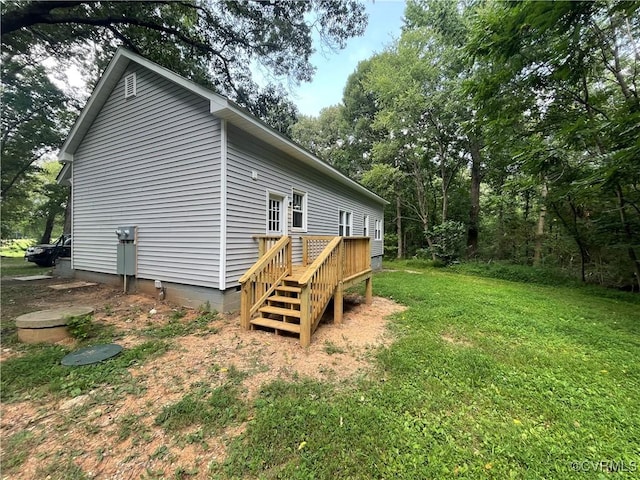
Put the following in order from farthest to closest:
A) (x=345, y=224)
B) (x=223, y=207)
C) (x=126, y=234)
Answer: (x=345, y=224) < (x=126, y=234) < (x=223, y=207)

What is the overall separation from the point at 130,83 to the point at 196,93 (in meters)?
2.62

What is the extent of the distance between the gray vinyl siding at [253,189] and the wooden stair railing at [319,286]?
2.02 m

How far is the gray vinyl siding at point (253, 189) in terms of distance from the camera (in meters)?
5.25

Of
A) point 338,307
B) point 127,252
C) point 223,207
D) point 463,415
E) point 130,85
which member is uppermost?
point 130,85

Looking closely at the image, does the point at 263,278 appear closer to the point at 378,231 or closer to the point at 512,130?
the point at 512,130

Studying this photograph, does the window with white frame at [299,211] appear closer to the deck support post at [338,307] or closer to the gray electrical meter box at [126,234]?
the deck support post at [338,307]

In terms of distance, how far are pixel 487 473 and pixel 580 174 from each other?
783 centimetres

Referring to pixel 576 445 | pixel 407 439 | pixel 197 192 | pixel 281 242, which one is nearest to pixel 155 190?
pixel 197 192

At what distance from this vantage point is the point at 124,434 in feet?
6.96

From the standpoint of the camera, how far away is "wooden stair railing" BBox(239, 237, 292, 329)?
4258 millimetres

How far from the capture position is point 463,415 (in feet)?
7.81

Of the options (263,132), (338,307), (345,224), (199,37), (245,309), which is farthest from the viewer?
(345,224)

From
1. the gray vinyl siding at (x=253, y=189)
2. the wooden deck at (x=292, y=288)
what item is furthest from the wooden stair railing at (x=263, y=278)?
the gray vinyl siding at (x=253, y=189)

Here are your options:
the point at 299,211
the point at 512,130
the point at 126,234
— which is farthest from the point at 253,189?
the point at 512,130
